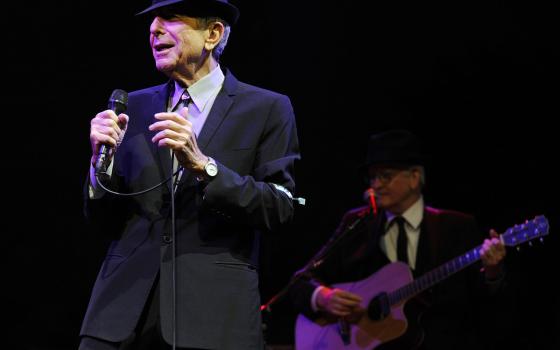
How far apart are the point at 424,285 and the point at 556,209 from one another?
3.40 ft

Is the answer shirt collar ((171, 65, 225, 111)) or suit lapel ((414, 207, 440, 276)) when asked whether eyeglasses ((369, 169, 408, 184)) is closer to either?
suit lapel ((414, 207, 440, 276))

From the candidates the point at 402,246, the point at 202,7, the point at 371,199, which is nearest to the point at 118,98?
the point at 202,7

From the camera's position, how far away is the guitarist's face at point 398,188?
4.32 meters

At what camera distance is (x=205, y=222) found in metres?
1.99

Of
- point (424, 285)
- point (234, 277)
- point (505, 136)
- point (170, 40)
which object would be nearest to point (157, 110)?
point (170, 40)

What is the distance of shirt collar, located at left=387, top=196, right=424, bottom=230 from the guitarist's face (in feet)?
0.07

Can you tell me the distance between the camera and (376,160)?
4367mm

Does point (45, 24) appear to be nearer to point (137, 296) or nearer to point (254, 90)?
point (254, 90)

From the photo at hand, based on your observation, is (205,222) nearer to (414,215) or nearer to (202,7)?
(202,7)

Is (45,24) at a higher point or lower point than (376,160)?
higher

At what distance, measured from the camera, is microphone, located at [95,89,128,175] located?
1888mm

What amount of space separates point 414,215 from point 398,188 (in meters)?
0.19

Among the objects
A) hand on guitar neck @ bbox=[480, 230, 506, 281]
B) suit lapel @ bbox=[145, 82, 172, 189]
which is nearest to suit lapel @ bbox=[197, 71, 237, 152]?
suit lapel @ bbox=[145, 82, 172, 189]

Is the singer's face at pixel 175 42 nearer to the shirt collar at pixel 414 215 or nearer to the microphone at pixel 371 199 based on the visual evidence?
the microphone at pixel 371 199
